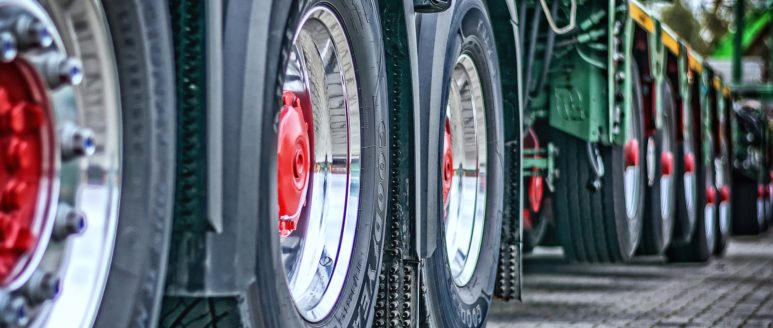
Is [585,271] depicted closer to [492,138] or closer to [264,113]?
[492,138]

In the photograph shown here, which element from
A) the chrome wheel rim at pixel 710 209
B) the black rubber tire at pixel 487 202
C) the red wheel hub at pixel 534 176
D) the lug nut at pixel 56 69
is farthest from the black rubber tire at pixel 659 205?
the lug nut at pixel 56 69

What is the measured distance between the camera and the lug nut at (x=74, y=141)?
206cm

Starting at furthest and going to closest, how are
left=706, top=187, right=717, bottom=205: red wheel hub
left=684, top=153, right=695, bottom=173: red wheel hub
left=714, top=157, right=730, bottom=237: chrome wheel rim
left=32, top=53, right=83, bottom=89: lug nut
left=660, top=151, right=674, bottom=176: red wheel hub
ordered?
left=714, top=157, right=730, bottom=237: chrome wheel rim → left=706, top=187, right=717, bottom=205: red wheel hub → left=684, top=153, right=695, bottom=173: red wheel hub → left=660, top=151, right=674, bottom=176: red wheel hub → left=32, top=53, right=83, bottom=89: lug nut

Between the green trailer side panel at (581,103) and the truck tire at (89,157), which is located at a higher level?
the green trailer side panel at (581,103)

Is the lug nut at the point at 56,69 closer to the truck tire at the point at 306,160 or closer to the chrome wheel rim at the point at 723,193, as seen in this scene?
the truck tire at the point at 306,160

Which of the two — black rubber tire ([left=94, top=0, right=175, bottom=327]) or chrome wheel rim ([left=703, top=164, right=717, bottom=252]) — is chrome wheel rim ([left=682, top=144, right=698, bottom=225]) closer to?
chrome wheel rim ([left=703, top=164, right=717, bottom=252])

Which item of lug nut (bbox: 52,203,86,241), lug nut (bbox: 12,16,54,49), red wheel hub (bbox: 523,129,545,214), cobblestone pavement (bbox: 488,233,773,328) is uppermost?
red wheel hub (bbox: 523,129,545,214)

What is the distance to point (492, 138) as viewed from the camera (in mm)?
4578

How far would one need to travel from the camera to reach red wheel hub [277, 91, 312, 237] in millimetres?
2898

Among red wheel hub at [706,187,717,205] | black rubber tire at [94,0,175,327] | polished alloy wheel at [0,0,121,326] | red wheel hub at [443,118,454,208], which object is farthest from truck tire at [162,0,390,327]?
red wheel hub at [706,187,717,205]

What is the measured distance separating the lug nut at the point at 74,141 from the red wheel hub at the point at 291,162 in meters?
0.78

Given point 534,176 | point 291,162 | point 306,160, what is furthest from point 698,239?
point 291,162

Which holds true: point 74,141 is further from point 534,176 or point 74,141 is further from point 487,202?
point 534,176

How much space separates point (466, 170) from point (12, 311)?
8.85 ft
